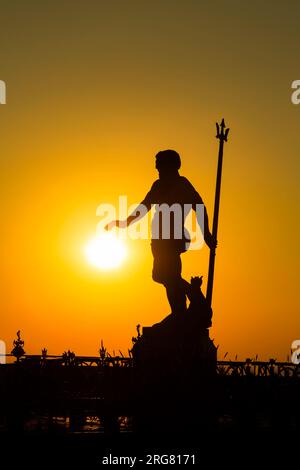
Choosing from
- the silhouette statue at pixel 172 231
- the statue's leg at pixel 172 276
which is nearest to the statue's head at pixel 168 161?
the silhouette statue at pixel 172 231

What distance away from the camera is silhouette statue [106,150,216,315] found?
13969 mm

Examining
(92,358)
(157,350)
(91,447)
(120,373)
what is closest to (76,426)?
(120,373)

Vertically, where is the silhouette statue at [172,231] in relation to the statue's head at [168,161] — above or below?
below

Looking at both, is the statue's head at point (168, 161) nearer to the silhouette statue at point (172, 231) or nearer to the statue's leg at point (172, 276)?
the silhouette statue at point (172, 231)

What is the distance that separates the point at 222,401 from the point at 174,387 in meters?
1.00

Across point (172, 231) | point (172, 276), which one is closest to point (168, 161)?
point (172, 231)

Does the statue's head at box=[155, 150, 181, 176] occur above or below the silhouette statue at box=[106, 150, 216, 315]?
above

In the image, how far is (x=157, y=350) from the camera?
13.5m

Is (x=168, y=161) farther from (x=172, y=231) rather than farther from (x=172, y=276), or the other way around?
(x=172, y=276)

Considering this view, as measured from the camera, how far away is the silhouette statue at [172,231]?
14.0 metres

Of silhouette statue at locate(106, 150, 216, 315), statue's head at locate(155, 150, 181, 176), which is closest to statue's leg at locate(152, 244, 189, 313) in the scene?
silhouette statue at locate(106, 150, 216, 315)

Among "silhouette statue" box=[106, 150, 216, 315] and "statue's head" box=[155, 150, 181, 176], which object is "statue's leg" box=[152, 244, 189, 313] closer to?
"silhouette statue" box=[106, 150, 216, 315]
